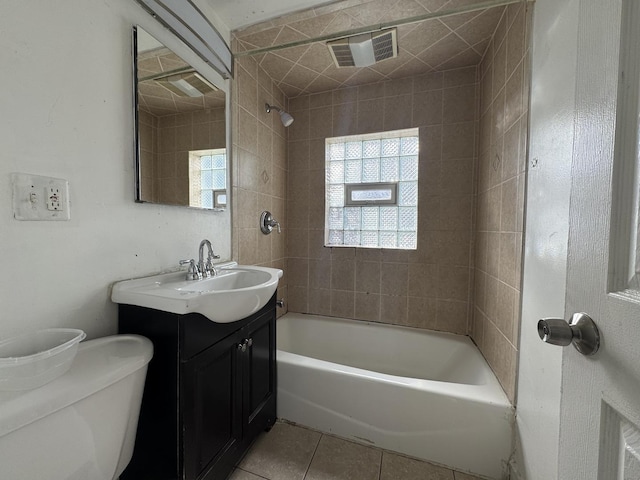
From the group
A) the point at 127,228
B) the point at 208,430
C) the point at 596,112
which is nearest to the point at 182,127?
the point at 127,228

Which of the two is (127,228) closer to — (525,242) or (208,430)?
(208,430)

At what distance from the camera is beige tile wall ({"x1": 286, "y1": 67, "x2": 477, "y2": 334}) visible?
1.80 metres

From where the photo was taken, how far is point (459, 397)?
1166mm

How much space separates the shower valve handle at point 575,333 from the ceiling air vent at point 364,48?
1607 millimetres

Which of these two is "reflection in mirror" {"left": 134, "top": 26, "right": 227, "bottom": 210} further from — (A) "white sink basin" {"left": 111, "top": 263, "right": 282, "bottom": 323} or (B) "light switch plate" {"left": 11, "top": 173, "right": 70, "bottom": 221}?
(A) "white sink basin" {"left": 111, "top": 263, "right": 282, "bottom": 323}

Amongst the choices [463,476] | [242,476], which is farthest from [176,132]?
[463,476]

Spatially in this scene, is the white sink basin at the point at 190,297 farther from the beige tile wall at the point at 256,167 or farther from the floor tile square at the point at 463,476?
the floor tile square at the point at 463,476

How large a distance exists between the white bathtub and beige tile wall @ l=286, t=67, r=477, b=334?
0.40m

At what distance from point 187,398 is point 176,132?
112cm

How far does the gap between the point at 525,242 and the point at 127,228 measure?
163 cm

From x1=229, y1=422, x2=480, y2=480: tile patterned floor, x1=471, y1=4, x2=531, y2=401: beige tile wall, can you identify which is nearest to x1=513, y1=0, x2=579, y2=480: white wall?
x1=471, y1=4, x2=531, y2=401: beige tile wall

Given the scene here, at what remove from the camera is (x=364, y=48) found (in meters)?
1.52

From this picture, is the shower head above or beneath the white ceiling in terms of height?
beneath

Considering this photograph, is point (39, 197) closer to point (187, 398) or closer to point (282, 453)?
point (187, 398)
